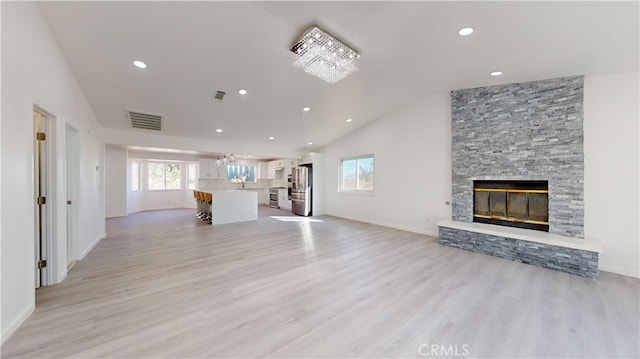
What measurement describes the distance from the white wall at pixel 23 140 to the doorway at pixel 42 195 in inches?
2.8

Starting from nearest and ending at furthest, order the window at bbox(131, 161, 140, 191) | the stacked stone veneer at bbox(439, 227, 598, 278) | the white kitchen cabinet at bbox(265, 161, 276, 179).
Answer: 1. the stacked stone veneer at bbox(439, 227, 598, 278)
2. the window at bbox(131, 161, 140, 191)
3. the white kitchen cabinet at bbox(265, 161, 276, 179)

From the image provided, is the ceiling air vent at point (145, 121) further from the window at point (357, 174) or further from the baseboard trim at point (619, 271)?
the baseboard trim at point (619, 271)

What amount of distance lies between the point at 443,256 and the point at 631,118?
10.3ft

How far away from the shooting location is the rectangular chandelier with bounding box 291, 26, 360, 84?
106 inches

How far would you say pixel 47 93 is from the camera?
263 centimetres

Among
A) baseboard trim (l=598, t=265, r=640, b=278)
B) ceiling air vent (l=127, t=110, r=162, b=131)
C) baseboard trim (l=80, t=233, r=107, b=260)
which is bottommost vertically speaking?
baseboard trim (l=598, t=265, r=640, b=278)

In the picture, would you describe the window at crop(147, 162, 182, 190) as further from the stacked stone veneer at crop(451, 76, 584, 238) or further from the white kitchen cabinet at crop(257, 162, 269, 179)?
the stacked stone veneer at crop(451, 76, 584, 238)

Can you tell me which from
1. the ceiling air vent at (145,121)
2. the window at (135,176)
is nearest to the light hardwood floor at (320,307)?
the ceiling air vent at (145,121)

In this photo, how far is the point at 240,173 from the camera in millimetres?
10461

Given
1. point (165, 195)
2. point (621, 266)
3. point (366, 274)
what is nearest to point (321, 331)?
point (366, 274)

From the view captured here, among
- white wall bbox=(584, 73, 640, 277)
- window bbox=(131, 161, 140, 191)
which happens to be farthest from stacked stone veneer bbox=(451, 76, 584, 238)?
window bbox=(131, 161, 140, 191)

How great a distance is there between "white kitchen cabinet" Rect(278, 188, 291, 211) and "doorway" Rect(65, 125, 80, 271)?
644cm

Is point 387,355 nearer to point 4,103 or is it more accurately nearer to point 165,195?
point 4,103

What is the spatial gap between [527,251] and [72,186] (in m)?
6.90
